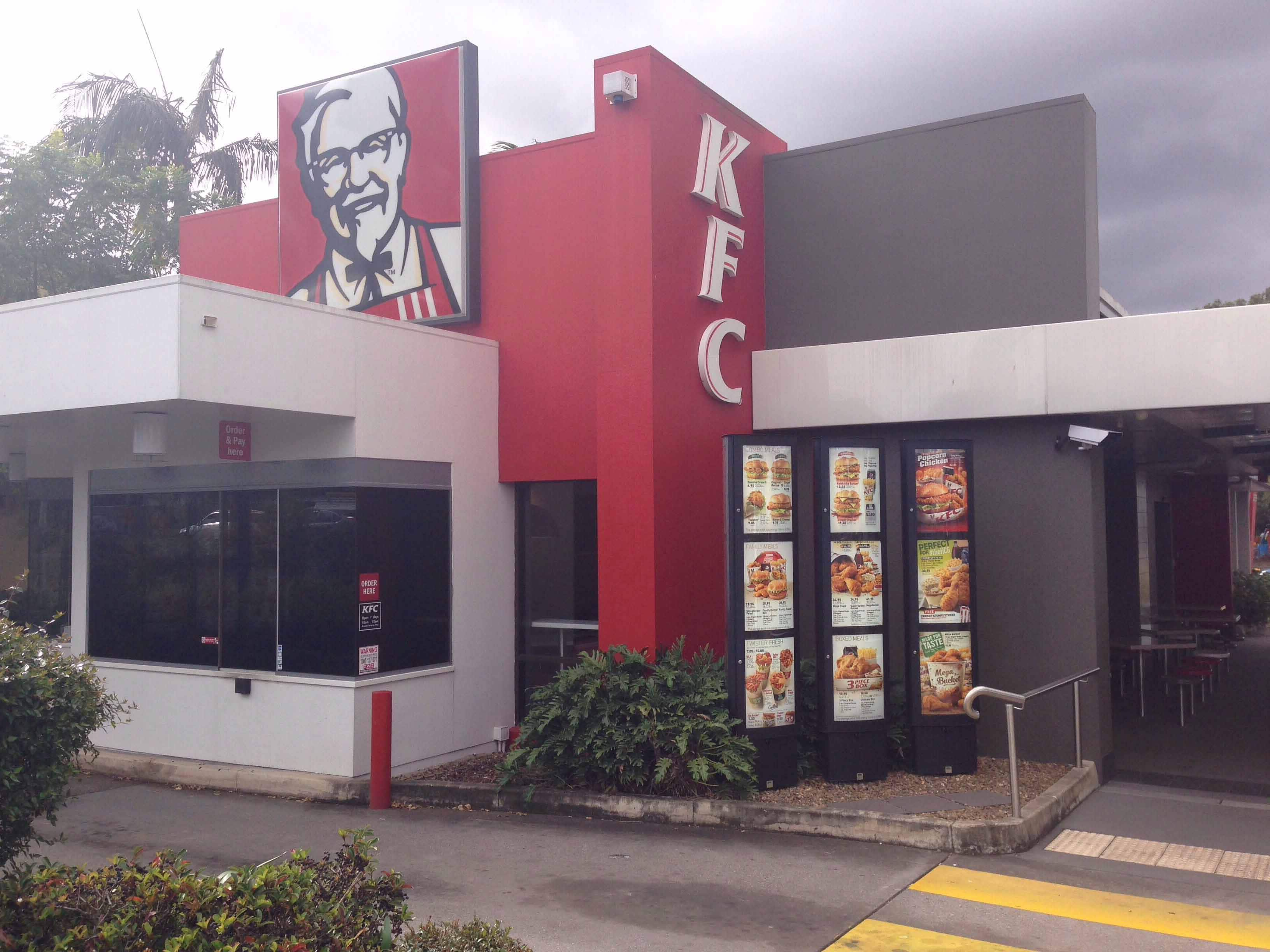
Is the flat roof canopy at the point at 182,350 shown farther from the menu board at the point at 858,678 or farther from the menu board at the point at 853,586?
the menu board at the point at 858,678

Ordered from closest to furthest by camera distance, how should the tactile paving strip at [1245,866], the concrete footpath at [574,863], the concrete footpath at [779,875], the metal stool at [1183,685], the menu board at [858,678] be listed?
the concrete footpath at [779,875] < the concrete footpath at [574,863] < the tactile paving strip at [1245,866] < the menu board at [858,678] < the metal stool at [1183,685]

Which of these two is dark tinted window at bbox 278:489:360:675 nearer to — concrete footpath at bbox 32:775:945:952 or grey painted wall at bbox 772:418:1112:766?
concrete footpath at bbox 32:775:945:952

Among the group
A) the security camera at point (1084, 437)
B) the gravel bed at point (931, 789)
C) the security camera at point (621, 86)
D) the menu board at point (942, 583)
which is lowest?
the gravel bed at point (931, 789)

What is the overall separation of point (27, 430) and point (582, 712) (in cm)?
650

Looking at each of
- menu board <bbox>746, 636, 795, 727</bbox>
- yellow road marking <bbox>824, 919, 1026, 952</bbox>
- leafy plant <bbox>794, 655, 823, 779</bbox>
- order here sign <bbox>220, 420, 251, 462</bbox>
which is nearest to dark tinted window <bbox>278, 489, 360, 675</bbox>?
order here sign <bbox>220, 420, 251, 462</bbox>

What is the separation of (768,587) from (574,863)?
2627mm

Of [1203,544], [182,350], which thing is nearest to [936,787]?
[182,350]

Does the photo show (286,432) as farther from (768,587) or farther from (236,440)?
(768,587)

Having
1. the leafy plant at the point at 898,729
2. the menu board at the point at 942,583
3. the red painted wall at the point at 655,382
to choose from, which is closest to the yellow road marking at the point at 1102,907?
the leafy plant at the point at 898,729

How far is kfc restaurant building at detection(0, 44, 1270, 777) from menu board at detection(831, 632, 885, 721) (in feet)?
0.09

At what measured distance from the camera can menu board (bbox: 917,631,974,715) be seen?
8.88m

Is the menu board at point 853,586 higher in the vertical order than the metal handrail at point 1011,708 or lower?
higher

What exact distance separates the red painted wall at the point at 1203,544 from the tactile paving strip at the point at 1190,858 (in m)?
12.6

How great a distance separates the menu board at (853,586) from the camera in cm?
879
